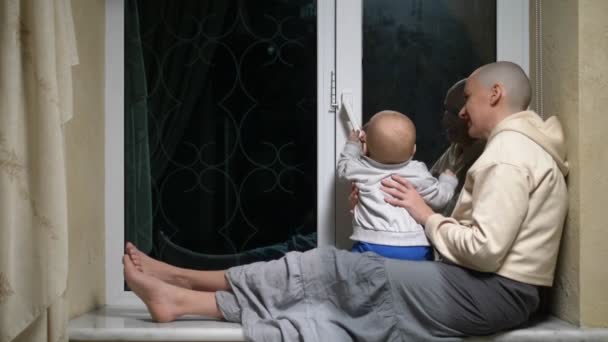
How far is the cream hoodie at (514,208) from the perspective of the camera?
1.59 meters

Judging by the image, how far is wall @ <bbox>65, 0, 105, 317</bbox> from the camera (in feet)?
6.39

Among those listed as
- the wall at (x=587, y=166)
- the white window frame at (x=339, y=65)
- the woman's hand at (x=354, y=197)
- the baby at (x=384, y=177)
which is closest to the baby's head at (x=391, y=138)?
the baby at (x=384, y=177)

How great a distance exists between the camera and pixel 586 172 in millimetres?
1720

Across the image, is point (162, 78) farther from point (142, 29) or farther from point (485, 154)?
point (485, 154)

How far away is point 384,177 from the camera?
187cm

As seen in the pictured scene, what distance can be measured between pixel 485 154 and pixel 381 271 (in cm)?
40

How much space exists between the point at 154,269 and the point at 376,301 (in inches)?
25.0

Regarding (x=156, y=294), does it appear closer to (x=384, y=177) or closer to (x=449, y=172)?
(x=384, y=177)

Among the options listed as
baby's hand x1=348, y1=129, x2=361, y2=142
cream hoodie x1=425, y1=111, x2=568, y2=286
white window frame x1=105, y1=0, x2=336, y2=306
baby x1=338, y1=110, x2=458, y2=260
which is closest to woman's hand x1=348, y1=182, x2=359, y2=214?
baby x1=338, y1=110, x2=458, y2=260

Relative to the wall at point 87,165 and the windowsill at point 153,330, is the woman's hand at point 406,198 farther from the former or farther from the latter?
the wall at point 87,165

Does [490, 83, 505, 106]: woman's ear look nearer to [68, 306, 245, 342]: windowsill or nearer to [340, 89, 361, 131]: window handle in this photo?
[340, 89, 361, 131]: window handle

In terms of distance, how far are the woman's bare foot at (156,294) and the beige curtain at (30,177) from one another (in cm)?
23

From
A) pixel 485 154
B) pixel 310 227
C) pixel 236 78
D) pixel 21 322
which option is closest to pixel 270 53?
pixel 236 78

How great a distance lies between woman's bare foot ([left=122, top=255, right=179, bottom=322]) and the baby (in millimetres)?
525
